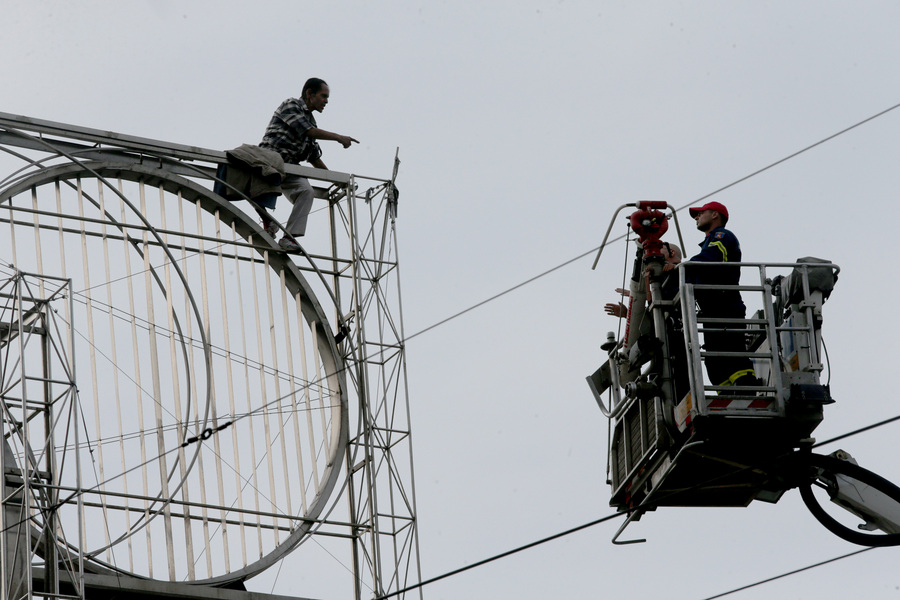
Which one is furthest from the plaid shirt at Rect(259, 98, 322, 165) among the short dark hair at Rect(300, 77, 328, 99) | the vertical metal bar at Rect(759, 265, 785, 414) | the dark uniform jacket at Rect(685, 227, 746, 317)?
the vertical metal bar at Rect(759, 265, 785, 414)

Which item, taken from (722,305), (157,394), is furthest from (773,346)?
(157,394)

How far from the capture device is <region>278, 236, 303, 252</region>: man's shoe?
84.9 feet

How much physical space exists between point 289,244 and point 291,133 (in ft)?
5.66

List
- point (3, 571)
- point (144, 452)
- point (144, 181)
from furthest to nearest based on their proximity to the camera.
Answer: point (144, 181)
point (144, 452)
point (3, 571)

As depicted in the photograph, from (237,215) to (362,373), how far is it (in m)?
2.73

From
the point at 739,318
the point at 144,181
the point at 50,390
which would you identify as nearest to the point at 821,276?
the point at 739,318

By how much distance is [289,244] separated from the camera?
2594 centimetres

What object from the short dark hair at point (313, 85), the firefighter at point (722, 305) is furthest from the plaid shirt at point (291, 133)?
the firefighter at point (722, 305)

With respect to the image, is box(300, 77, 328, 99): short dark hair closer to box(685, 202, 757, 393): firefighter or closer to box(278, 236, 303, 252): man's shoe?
box(278, 236, 303, 252): man's shoe

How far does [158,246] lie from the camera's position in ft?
81.4

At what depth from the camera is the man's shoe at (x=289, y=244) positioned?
2588cm

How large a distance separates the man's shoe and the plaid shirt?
1.24 meters

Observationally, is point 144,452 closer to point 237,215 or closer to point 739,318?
point 237,215

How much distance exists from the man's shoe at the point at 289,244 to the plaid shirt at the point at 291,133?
1.24m
